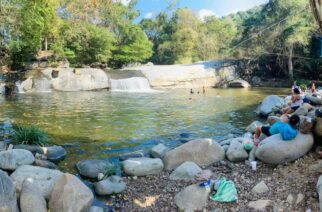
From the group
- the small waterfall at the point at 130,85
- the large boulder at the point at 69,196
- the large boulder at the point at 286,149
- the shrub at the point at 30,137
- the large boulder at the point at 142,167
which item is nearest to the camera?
the large boulder at the point at 69,196

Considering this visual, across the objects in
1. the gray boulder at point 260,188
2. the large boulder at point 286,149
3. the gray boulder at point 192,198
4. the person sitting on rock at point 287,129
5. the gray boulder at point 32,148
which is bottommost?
the gray boulder at point 192,198

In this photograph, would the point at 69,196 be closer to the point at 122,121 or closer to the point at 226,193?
the point at 226,193

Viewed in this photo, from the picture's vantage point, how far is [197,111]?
15.3 m

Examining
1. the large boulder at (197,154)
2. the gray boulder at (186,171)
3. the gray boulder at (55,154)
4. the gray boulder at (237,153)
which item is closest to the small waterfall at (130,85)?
the gray boulder at (55,154)

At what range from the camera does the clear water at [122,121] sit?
29.6 feet

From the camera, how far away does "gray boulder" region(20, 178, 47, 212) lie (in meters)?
4.58

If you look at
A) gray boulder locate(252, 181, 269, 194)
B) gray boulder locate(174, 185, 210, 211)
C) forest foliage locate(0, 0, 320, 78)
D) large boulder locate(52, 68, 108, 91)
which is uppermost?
forest foliage locate(0, 0, 320, 78)

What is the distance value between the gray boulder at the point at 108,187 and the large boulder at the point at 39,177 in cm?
66

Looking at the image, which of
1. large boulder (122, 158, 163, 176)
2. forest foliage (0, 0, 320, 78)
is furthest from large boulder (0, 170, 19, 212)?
forest foliage (0, 0, 320, 78)

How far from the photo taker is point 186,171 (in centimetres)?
600

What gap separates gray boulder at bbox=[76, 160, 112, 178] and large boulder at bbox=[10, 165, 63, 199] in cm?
89

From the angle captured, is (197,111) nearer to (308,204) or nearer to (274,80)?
(308,204)

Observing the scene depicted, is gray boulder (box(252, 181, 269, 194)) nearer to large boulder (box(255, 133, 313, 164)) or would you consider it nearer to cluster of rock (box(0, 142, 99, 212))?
large boulder (box(255, 133, 313, 164))

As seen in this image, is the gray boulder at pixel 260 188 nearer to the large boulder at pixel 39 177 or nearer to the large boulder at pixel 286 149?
the large boulder at pixel 286 149
